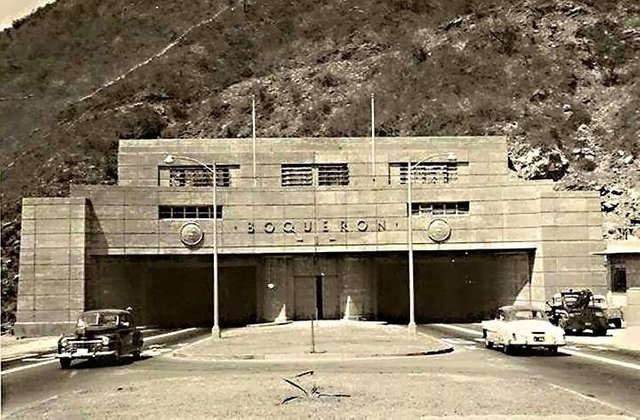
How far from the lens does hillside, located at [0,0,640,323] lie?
96.4 metres

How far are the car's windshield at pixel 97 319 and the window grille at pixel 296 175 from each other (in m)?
34.9

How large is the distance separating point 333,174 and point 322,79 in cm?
5997

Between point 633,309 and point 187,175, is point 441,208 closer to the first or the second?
point 187,175

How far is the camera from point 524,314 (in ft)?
96.9

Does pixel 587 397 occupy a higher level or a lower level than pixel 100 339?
lower

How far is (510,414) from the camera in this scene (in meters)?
13.9

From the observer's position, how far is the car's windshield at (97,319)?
27.8 metres

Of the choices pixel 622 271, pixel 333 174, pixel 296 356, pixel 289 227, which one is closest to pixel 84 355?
pixel 296 356

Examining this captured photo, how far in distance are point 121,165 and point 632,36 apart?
80.1 m

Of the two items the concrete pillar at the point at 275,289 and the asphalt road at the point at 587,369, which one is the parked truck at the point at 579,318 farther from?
the concrete pillar at the point at 275,289

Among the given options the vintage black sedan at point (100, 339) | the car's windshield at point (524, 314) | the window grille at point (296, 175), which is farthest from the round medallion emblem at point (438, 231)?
the vintage black sedan at point (100, 339)

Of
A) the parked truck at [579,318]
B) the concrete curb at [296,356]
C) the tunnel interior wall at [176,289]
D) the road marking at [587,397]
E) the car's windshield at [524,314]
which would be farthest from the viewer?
the tunnel interior wall at [176,289]

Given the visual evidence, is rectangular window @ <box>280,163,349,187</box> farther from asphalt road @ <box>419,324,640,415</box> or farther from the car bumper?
the car bumper

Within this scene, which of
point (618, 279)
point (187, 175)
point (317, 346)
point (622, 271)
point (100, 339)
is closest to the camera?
point (100, 339)
